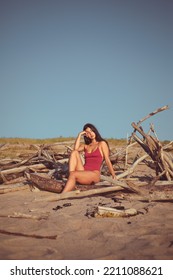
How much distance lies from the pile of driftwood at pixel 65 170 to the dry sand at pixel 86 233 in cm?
38

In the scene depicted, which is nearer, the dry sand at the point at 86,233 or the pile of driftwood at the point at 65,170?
the dry sand at the point at 86,233

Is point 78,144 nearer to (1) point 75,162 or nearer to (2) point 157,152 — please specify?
(1) point 75,162

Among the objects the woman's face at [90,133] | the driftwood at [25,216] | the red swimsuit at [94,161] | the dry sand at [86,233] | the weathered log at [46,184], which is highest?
the woman's face at [90,133]

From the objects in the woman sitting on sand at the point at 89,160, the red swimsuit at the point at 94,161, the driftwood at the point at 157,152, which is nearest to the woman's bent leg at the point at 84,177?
the woman sitting on sand at the point at 89,160

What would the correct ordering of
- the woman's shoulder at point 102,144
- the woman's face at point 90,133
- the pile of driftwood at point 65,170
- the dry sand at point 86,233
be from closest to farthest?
1. the dry sand at point 86,233
2. the pile of driftwood at point 65,170
3. the woman's shoulder at point 102,144
4. the woman's face at point 90,133

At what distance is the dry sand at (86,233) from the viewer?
2.88 m

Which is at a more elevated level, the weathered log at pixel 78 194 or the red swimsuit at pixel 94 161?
the red swimsuit at pixel 94 161

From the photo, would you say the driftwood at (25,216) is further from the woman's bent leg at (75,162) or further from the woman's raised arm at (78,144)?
the woman's raised arm at (78,144)

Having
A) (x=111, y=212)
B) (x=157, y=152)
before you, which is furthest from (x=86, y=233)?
(x=157, y=152)

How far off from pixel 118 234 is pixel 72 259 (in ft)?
2.59

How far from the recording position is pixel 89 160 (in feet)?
19.8

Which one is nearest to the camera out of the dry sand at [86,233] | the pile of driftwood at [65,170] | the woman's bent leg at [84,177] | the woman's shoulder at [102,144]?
the dry sand at [86,233]
